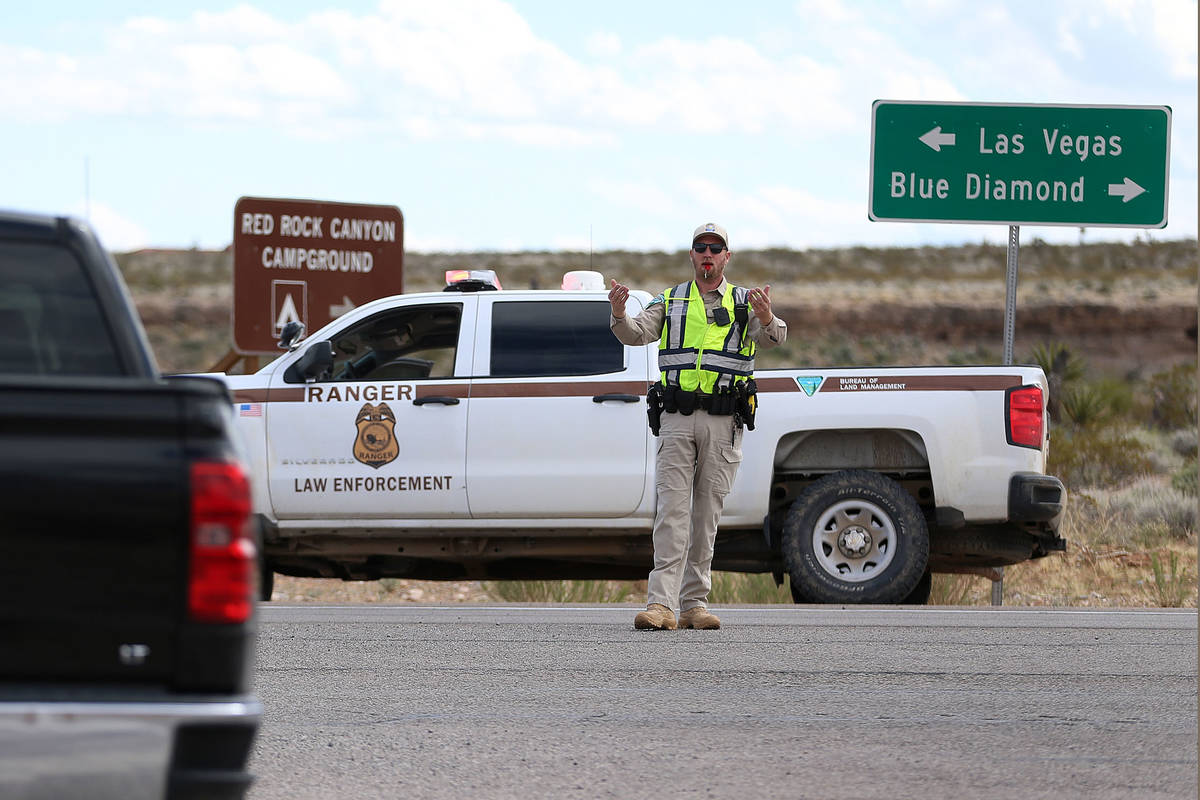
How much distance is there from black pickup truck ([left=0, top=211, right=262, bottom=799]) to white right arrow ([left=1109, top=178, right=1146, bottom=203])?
9.88m

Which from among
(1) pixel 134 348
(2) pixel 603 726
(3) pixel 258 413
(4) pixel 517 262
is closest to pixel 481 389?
(3) pixel 258 413

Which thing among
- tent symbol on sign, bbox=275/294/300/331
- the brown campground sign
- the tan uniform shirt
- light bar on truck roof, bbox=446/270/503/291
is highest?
the brown campground sign

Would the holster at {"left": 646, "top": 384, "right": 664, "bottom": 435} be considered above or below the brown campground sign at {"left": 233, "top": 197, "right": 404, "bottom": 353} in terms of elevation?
below

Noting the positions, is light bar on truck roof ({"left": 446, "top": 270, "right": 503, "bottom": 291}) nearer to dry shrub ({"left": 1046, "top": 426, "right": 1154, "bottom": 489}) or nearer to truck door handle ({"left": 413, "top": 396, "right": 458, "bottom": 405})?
truck door handle ({"left": 413, "top": 396, "right": 458, "bottom": 405})

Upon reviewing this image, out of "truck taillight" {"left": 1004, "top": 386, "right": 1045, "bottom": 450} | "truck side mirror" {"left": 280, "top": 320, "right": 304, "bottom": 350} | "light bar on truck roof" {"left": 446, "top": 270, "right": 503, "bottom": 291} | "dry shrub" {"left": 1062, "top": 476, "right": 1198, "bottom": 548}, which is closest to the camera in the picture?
"truck taillight" {"left": 1004, "top": 386, "right": 1045, "bottom": 450}

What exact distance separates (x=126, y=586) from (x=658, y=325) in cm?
567

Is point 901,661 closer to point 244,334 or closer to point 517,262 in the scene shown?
point 244,334

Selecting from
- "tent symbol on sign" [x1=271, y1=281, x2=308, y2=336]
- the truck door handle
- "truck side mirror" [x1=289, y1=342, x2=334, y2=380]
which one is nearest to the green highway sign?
the truck door handle

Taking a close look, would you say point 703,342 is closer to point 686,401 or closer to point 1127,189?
point 686,401

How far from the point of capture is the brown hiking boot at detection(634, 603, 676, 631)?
8.50 metres

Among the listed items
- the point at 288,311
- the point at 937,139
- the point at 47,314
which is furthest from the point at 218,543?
the point at 288,311

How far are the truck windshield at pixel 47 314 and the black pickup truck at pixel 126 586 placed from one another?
533mm

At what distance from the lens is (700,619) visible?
866cm

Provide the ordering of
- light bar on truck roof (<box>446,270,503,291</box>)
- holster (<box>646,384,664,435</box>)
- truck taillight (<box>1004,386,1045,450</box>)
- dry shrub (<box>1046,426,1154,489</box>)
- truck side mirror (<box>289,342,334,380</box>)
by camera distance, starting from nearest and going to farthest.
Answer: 1. holster (<box>646,384,664,435</box>)
2. truck side mirror (<box>289,342,334,380</box>)
3. truck taillight (<box>1004,386,1045,450</box>)
4. light bar on truck roof (<box>446,270,503,291</box>)
5. dry shrub (<box>1046,426,1154,489</box>)
